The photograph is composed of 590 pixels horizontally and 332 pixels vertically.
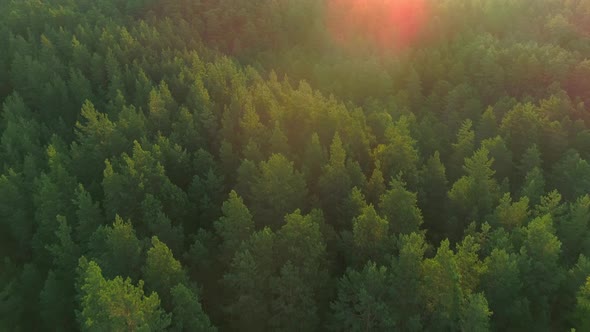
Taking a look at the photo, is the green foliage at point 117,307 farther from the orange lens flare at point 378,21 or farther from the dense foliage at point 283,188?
the orange lens flare at point 378,21

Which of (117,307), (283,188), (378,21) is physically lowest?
(117,307)

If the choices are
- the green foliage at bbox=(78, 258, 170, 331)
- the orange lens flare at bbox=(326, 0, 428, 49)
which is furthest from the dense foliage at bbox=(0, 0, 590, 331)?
the orange lens flare at bbox=(326, 0, 428, 49)

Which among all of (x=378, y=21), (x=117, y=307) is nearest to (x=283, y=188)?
(x=117, y=307)

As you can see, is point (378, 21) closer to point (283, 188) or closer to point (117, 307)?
point (283, 188)

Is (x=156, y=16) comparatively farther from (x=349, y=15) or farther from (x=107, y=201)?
(x=107, y=201)

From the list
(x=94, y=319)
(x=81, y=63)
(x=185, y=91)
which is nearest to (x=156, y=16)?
(x=81, y=63)

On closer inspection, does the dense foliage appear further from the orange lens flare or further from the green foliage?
the orange lens flare

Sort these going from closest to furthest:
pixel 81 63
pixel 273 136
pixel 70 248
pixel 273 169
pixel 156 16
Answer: pixel 70 248
pixel 273 169
pixel 273 136
pixel 81 63
pixel 156 16

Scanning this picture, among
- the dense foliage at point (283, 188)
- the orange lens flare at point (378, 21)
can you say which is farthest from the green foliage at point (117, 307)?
the orange lens flare at point (378, 21)
